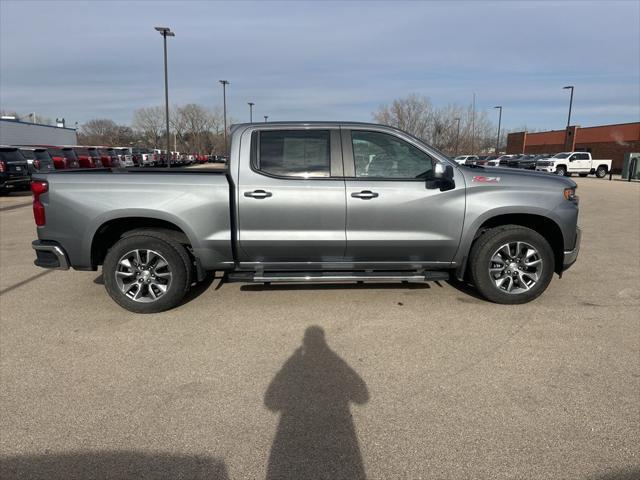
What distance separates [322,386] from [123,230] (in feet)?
9.55

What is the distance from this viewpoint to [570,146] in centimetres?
5412

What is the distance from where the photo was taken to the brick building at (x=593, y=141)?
45.4m

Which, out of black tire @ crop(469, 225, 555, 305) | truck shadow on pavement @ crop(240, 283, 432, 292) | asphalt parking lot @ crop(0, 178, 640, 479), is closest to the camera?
asphalt parking lot @ crop(0, 178, 640, 479)

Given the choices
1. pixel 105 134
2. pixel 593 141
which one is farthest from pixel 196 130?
pixel 593 141

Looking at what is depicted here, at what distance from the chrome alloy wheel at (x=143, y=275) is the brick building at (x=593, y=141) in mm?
51567

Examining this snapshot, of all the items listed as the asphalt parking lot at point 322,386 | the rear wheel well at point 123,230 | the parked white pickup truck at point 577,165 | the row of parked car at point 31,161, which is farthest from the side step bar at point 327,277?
the parked white pickup truck at point 577,165

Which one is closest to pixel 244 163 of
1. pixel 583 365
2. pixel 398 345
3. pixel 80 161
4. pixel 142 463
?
pixel 398 345

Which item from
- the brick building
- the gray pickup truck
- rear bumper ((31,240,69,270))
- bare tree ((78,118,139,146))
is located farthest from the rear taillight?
bare tree ((78,118,139,146))

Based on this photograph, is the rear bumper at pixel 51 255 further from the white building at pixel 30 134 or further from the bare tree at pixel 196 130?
the bare tree at pixel 196 130

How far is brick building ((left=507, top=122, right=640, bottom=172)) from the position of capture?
1789 inches

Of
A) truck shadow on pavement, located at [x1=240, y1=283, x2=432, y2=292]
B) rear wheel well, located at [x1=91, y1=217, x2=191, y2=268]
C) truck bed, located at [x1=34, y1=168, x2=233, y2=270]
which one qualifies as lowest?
Result: truck shadow on pavement, located at [x1=240, y1=283, x2=432, y2=292]

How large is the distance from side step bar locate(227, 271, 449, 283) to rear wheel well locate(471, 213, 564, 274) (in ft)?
2.47

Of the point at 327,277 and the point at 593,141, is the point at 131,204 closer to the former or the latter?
the point at 327,277

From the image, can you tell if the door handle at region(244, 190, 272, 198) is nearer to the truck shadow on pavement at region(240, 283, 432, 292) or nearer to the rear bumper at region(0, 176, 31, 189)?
the truck shadow on pavement at region(240, 283, 432, 292)
